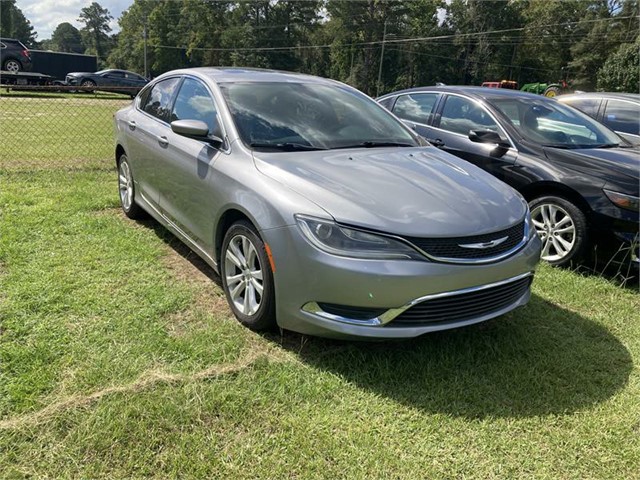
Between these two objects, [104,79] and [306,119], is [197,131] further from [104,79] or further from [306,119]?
[104,79]

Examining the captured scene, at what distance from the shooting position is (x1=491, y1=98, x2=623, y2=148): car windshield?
4801mm

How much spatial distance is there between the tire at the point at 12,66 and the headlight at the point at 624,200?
87.2 ft

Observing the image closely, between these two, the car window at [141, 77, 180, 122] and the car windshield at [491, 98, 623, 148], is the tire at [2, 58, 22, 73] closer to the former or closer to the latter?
the car window at [141, 77, 180, 122]

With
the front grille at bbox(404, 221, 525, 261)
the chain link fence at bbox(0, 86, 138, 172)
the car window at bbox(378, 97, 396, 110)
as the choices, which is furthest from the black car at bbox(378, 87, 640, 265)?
the chain link fence at bbox(0, 86, 138, 172)

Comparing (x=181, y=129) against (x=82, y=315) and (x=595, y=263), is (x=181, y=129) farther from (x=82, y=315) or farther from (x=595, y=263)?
(x=595, y=263)

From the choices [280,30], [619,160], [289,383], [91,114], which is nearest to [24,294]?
[289,383]

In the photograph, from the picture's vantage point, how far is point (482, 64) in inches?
2344

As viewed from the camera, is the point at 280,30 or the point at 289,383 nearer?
the point at 289,383

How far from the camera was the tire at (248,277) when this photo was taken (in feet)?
9.08

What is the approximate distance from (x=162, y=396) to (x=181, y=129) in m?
1.72

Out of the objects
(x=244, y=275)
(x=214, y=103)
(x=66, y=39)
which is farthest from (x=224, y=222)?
(x=66, y=39)

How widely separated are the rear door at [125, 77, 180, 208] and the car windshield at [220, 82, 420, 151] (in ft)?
2.72

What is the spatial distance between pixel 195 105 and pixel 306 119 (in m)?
0.90

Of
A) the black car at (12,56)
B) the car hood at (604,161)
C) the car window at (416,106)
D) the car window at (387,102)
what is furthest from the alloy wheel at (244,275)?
the black car at (12,56)
